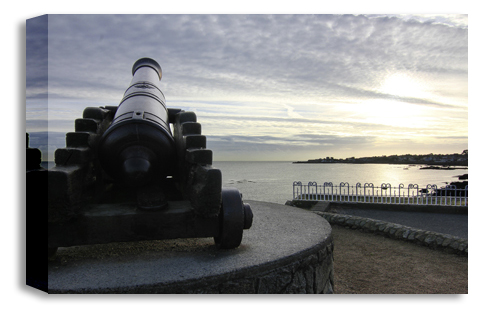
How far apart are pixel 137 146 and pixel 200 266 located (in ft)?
4.48

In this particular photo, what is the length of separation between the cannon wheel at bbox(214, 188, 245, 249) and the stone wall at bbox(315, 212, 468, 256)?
4302 mm

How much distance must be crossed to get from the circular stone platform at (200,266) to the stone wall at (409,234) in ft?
9.43

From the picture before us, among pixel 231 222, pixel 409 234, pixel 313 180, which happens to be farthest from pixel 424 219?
pixel 313 180

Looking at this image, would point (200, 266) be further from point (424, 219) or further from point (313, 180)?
point (313, 180)

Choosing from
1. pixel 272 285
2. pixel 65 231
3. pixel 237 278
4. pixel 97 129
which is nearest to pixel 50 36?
pixel 97 129

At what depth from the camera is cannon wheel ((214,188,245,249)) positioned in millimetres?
3631

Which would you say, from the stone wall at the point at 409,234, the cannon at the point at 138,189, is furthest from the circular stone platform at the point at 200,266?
the stone wall at the point at 409,234

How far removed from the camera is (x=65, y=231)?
3.28m

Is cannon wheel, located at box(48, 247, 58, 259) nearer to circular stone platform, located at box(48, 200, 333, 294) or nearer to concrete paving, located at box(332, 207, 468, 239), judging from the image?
circular stone platform, located at box(48, 200, 333, 294)

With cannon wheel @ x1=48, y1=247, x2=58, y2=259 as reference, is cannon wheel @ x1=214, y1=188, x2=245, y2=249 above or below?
above

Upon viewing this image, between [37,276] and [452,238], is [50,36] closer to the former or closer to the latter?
[37,276]

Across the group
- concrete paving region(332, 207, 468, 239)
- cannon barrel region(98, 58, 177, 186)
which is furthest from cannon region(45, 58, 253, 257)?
concrete paving region(332, 207, 468, 239)

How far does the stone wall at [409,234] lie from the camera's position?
5.93 meters

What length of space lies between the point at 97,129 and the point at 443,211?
9617 millimetres
